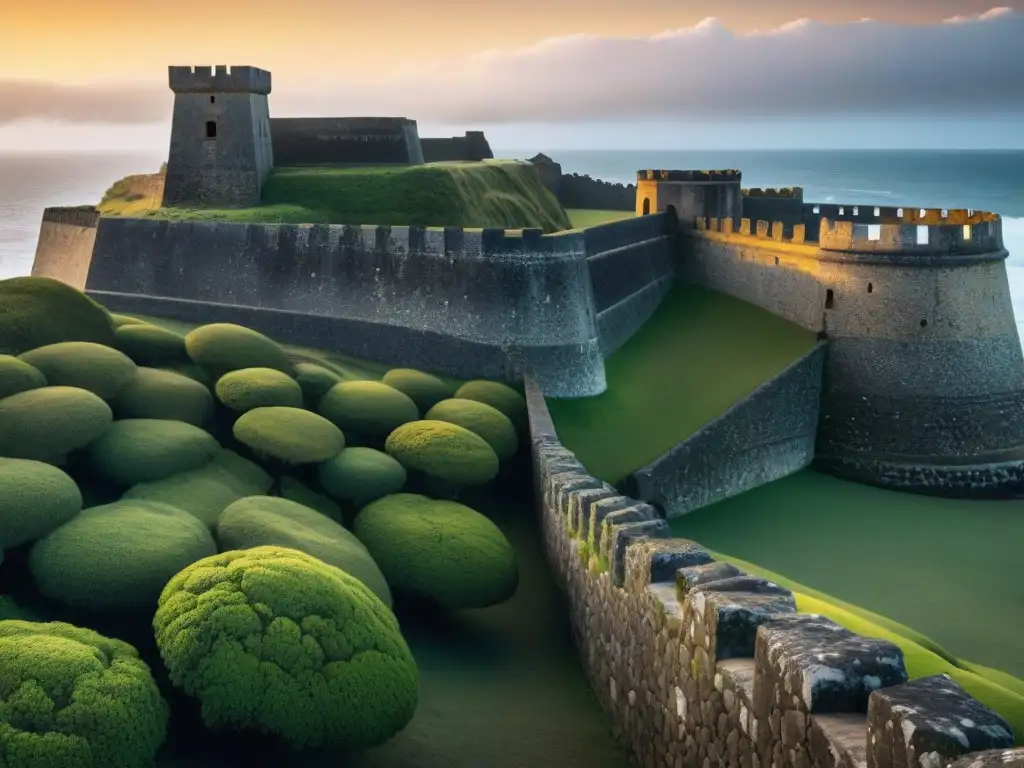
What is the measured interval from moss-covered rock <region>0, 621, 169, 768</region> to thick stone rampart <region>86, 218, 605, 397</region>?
60.2 feet

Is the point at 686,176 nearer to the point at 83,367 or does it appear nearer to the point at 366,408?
the point at 366,408

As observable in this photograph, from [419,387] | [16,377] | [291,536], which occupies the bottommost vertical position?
[291,536]

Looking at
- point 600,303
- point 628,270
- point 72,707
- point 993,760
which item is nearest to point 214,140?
point 600,303

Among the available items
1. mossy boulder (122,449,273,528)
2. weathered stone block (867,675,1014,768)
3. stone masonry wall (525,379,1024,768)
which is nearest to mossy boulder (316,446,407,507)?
mossy boulder (122,449,273,528)

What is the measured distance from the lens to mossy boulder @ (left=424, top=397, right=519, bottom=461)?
2256 cm

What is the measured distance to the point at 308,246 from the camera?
30234 millimetres

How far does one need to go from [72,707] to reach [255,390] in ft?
34.8

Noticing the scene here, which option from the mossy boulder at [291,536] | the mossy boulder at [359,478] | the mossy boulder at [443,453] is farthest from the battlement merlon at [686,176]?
the mossy boulder at [291,536]

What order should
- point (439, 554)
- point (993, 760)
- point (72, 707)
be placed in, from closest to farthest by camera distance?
point (993, 760)
point (72, 707)
point (439, 554)

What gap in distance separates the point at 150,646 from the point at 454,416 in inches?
416

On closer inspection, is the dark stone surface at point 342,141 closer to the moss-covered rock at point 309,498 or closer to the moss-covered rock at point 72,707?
the moss-covered rock at point 309,498

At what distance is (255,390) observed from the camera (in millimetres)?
19953

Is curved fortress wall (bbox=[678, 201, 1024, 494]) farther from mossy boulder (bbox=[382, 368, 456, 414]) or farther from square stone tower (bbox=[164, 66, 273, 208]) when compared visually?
square stone tower (bbox=[164, 66, 273, 208])

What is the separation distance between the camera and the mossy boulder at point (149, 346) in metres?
21.4
